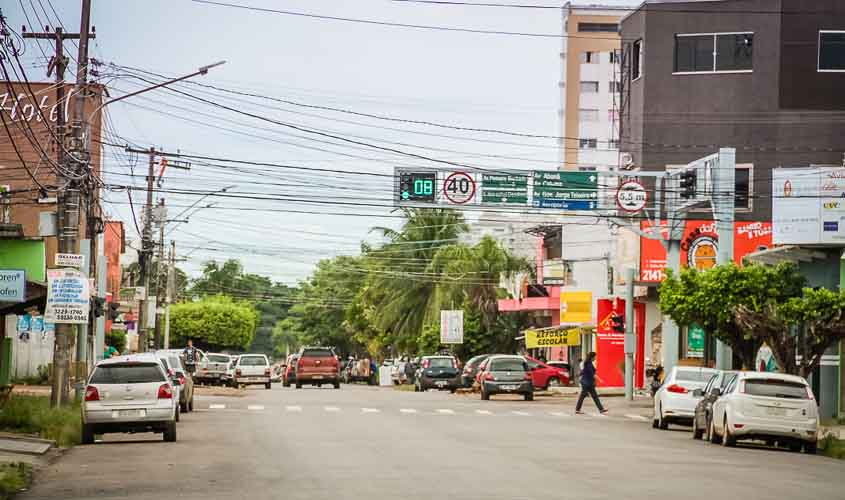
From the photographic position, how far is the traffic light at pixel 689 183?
4359 cm

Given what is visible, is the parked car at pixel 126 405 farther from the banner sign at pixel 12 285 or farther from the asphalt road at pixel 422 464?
the banner sign at pixel 12 285

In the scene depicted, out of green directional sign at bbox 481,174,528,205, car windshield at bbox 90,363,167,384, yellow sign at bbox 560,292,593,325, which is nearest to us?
car windshield at bbox 90,363,167,384

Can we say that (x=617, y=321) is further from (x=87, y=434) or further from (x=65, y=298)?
(x=87, y=434)

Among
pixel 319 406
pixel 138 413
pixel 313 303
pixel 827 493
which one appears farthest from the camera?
pixel 313 303

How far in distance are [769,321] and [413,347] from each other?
53473 millimetres

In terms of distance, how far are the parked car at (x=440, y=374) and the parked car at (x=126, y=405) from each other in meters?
37.3

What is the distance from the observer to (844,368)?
41094 millimetres

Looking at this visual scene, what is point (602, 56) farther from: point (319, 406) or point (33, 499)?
point (33, 499)

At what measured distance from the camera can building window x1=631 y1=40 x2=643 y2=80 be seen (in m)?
70.6

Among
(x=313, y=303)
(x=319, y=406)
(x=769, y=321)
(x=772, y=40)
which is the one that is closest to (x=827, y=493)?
(x=769, y=321)

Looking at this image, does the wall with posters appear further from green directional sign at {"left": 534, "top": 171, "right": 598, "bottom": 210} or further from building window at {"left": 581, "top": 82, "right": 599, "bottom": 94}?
building window at {"left": 581, "top": 82, "right": 599, "bottom": 94}

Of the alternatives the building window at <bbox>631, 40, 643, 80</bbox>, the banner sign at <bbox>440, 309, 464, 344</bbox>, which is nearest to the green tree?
the building window at <bbox>631, 40, 643, 80</bbox>

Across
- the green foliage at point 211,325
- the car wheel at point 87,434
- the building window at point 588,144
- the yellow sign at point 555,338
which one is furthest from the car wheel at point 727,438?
the green foliage at point 211,325

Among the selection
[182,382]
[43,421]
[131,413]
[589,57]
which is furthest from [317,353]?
[589,57]
